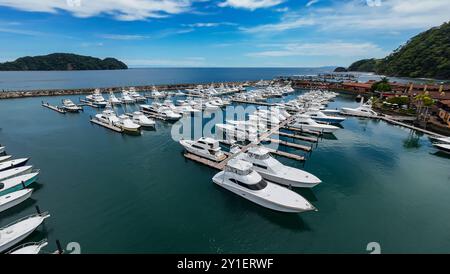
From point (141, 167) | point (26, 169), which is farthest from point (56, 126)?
point (141, 167)

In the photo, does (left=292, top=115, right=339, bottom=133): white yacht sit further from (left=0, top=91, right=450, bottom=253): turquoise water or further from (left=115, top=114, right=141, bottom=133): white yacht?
(left=115, top=114, right=141, bottom=133): white yacht

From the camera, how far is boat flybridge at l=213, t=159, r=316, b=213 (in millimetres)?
21406

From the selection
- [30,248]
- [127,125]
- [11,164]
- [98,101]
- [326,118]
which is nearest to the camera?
[30,248]

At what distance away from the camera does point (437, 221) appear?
21984 millimetres

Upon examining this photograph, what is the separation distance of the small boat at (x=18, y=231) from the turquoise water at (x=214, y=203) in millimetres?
1117

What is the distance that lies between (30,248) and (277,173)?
957 inches

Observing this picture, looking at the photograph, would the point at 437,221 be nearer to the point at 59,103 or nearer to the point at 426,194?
the point at 426,194

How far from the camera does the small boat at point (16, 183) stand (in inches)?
915

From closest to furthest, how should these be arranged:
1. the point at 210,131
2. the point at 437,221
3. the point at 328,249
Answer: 1. the point at 328,249
2. the point at 437,221
3. the point at 210,131

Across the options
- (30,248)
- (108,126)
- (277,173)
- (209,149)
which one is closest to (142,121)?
(108,126)

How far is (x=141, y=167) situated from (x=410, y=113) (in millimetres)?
72785

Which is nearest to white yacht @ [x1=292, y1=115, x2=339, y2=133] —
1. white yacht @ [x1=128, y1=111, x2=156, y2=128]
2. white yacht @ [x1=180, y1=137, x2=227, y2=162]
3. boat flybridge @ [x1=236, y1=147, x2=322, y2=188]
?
white yacht @ [x1=180, y1=137, x2=227, y2=162]

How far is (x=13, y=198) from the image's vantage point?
22.0 meters

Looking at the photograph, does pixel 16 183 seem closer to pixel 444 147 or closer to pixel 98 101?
pixel 98 101
